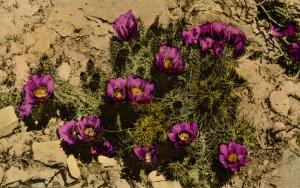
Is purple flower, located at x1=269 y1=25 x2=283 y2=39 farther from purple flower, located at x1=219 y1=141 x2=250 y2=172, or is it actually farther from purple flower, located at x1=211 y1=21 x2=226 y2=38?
purple flower, located at x1=219 y1=141 x2=250 y2=172

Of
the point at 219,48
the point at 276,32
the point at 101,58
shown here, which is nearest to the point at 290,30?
the point at 276,32

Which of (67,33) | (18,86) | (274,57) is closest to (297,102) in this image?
(274,57)

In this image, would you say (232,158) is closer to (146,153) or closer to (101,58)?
(146,153)

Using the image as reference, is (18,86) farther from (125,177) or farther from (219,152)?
(219,152)

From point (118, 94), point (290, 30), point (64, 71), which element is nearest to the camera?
point (118, 94)

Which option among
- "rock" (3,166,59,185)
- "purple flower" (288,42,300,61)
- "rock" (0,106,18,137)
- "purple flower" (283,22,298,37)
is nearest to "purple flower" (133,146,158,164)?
"rock" (3,166,59,185)

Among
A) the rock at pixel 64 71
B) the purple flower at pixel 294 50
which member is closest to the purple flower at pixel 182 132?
the rock at pixel 64 71

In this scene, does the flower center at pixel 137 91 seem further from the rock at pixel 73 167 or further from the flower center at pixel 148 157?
the rock at pixel 73 167
